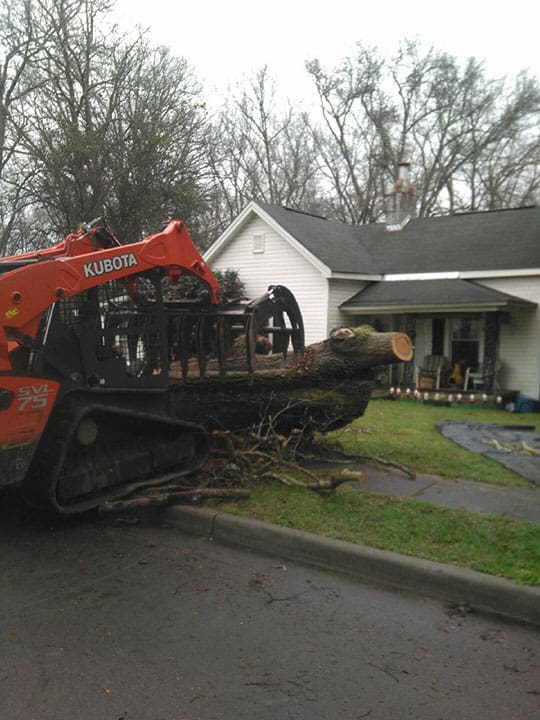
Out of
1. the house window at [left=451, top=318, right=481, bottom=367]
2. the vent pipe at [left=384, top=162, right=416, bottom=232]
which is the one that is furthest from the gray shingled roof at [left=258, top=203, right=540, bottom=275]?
the house window at [left=451, top=318, right=481, bottom=367]

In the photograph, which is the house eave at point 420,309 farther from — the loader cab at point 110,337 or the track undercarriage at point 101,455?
the loader cab at point 110,337

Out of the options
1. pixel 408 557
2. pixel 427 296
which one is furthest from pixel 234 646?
pixel 427 296

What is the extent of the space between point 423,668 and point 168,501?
3.20 meters

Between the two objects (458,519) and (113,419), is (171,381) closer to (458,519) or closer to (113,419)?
(113,419)

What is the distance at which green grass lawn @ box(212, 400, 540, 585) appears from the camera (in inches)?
193

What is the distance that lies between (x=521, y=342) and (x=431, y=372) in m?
2.38

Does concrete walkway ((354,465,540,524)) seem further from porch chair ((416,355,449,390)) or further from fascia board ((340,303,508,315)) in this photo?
porch chair ((416,355,449,390))

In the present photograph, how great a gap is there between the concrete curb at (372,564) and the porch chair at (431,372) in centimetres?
1236

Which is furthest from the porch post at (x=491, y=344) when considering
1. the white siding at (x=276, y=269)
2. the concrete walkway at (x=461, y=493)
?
the concrete walkway at (x=461, y=493)

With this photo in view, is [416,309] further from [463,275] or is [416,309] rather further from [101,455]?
[101,455]

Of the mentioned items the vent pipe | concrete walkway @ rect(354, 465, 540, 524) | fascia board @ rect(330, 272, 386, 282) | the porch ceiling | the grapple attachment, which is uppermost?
the vent pipe

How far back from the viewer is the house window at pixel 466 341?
17.7 m

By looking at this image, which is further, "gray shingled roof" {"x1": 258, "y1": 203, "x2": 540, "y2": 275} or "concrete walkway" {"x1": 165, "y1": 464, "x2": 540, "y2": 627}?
"gray shingled roof" {"x1": 258, "y1": 203, "x2": 540, "y2": 275}

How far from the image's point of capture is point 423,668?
363cm
